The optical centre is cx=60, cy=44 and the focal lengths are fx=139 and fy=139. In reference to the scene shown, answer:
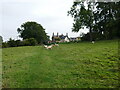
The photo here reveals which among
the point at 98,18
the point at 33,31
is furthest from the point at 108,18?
the point at 33,31

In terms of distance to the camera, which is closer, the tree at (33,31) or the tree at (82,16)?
the tree at (82,16)

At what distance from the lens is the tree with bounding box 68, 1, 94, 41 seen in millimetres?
32375

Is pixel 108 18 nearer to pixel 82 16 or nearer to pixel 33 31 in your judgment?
pixel 82 16

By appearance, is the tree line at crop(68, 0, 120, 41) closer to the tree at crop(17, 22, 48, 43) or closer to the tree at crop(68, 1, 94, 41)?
the tree at crop(68, 1, 94, 41)

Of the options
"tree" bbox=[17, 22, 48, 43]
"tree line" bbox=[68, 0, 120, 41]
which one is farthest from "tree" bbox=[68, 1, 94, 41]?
"tree" bbox=[17, 22, 48, 43]

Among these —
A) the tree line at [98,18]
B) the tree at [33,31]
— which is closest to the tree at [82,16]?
the tree line at [98,18]

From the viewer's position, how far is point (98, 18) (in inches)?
1364

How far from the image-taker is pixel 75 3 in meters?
35.0

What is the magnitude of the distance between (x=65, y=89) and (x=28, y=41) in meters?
31.0

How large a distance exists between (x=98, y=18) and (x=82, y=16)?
4737 millimetres

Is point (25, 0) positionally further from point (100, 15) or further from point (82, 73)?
point (100, 15)

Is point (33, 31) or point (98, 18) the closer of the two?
point (98, 18)

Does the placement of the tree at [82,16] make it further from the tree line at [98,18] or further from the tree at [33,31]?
the tree at [33,31]

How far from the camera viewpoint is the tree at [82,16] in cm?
3238
